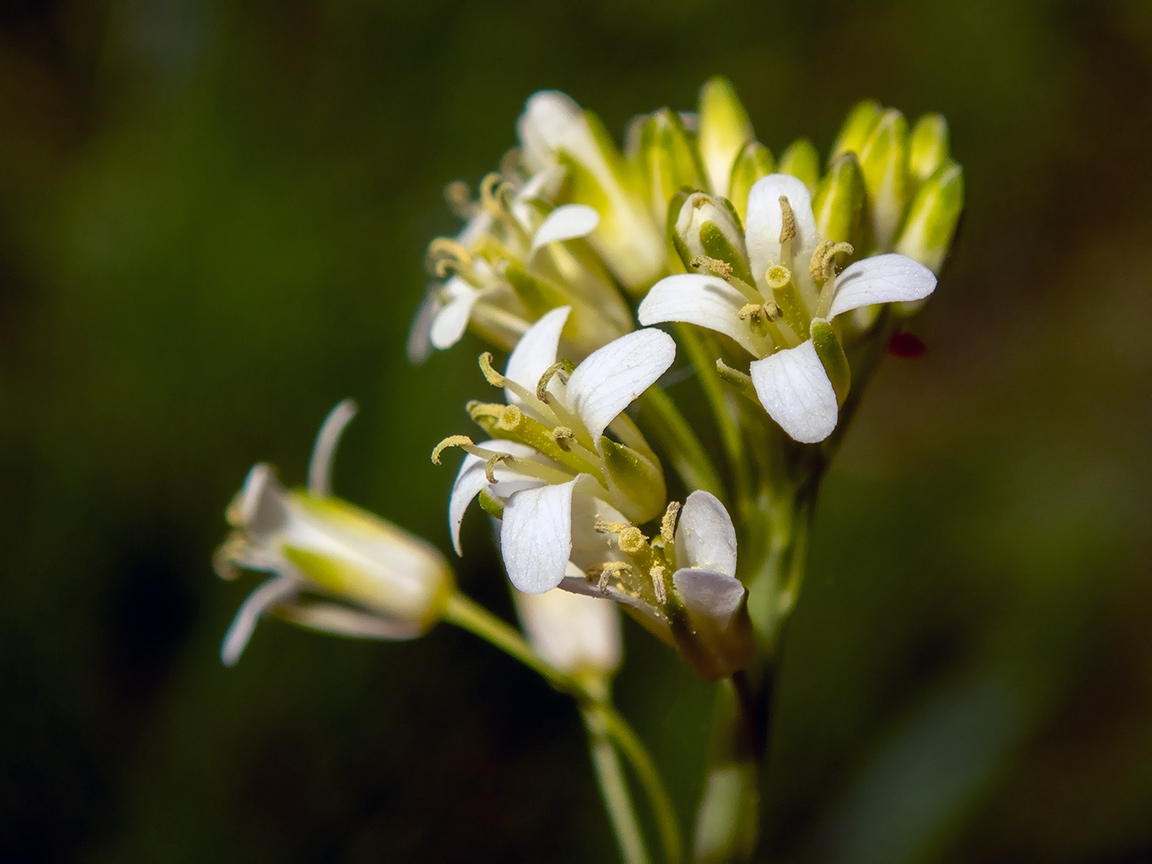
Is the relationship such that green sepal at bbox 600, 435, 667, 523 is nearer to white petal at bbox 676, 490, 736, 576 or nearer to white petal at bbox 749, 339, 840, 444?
white petal at bbox 676, 490, 736, 576

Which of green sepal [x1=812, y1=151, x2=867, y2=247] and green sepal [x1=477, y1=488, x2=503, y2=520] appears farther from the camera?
green sepal [x1=812, y1=151, x2=867, y2=247]

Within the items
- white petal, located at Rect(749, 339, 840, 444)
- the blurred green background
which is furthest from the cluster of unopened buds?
the blurred green background

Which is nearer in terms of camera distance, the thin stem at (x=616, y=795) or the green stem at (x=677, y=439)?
the green stem at (x=677, y=439)

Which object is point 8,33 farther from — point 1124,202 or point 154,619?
point 1124,202

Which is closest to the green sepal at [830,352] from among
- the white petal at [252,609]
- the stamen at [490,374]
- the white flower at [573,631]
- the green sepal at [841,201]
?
the green sepal at [841,201]

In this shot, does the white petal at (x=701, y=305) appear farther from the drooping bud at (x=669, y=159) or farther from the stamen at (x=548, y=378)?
the drooping bud at (x=669, y=159)

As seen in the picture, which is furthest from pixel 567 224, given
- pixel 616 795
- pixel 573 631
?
pixel 616 795

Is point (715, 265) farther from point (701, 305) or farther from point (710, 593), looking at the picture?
point (710, 593)
